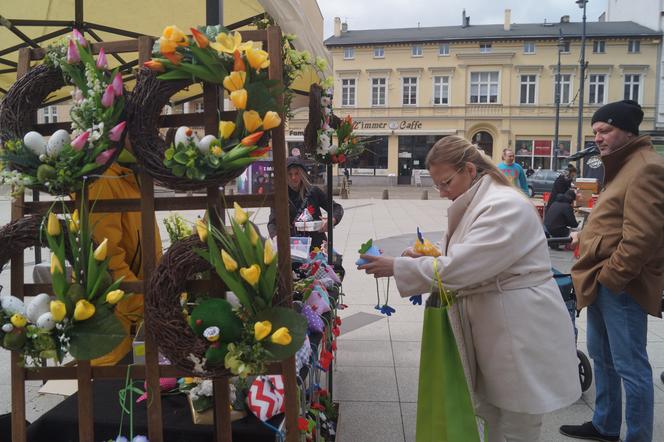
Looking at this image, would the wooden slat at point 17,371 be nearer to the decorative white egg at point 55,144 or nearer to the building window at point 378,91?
the decorative white egg at point 55,144

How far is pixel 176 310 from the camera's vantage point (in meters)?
1.69

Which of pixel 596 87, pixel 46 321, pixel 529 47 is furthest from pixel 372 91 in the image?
pixel 46 321

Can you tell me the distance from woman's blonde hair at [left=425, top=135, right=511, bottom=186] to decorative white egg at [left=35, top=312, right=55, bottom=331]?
1614mm

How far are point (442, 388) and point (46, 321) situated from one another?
4.94ft

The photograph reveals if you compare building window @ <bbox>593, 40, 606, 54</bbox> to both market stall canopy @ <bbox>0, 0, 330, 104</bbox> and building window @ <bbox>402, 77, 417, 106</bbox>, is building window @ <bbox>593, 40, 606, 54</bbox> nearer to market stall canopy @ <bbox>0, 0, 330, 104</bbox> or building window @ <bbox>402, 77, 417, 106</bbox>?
building window @ <bbox>402, 77, 417, 106</bbox>

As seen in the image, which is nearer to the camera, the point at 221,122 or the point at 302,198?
the point at 221,122

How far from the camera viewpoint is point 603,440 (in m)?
2.96

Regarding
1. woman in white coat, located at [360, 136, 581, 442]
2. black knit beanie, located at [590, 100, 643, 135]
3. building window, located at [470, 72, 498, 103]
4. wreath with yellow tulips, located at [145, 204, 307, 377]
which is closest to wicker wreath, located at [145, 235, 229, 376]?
wreath with yellow tulips, located at [145, 204, 307, 377]

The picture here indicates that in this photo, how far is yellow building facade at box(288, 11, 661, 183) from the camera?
3581 centimetres

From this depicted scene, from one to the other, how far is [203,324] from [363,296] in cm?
483

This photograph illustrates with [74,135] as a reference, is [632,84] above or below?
above

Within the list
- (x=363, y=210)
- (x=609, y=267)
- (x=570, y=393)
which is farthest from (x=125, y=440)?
(x=363, y=210)

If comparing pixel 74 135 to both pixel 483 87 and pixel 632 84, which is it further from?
pixel 632 84

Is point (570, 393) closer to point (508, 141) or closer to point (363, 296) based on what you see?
point (363, 296)
